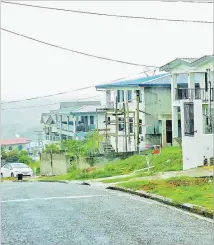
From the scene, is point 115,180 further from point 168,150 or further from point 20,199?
point 168,150

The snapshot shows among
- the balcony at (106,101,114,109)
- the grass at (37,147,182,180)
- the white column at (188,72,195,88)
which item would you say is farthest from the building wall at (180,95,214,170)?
the balcony at (106,101,114,109)

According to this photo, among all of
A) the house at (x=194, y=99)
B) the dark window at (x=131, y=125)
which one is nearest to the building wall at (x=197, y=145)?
the house at (x=194, y=99)

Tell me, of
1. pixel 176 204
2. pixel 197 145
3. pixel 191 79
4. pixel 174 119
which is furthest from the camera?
pixel 197 145

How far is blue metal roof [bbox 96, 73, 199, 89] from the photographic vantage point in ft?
13.1

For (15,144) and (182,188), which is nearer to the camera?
(15,144)

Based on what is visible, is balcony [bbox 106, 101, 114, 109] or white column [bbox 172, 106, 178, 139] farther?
white column [bbox 172, 106, 178, 139]

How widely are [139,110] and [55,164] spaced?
219 cm

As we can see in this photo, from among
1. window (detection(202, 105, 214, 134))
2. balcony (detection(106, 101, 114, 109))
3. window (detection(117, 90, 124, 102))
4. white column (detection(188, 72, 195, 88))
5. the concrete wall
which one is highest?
white column (detection(188, 72, 195, 88))

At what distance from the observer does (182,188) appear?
551 centimetres

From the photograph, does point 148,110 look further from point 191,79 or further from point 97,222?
point 97,222

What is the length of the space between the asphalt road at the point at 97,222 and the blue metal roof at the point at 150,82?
3.15ft

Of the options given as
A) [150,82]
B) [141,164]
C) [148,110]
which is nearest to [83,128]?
[148,110]

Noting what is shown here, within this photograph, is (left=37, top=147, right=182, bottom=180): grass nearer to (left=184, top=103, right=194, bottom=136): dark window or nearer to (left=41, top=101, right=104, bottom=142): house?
(left=184, top=103, right=194, bottom=136): dark window

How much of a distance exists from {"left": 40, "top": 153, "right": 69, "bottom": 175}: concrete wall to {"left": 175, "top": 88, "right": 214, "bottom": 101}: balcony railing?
1.50 metres
